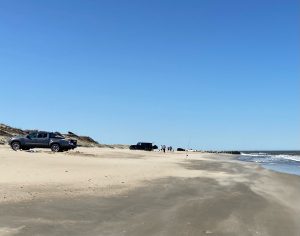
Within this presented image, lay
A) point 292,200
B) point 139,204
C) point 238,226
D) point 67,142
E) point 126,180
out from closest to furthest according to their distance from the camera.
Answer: point 238,226
point 139,204
point 292,200
point 126,180
point 67,142

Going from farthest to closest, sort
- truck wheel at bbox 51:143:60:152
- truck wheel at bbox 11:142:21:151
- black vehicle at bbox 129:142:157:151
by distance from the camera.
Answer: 1. black vehicle at bbox 129:142:157:151
2. truck wheel at bbox 51:143:60:152
3. truck wheel at bbox 11:142:21:151

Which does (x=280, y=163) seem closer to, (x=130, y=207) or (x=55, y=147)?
(x=55, y=147)

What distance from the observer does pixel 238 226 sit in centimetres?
1073

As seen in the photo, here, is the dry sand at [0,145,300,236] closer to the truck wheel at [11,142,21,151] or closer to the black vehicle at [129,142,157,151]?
the truck wheel at [11,142,21,151]

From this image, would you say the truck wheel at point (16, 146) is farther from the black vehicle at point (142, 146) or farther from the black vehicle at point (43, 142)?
the black vehicle at point (142, 146)

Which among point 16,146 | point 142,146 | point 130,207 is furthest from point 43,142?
point 142,146

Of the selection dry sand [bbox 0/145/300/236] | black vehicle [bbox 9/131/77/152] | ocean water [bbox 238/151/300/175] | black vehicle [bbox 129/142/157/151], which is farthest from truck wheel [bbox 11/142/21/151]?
black vehicle [bbox 129/142/157/151]

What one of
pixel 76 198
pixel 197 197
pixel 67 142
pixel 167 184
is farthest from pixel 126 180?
pixel 67 142

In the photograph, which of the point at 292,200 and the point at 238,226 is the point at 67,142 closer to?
the point at 292,200

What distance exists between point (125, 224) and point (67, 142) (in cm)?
3092

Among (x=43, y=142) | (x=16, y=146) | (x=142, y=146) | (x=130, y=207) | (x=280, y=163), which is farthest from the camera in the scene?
(x=142, y=146)

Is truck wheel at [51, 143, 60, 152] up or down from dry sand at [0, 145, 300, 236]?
up

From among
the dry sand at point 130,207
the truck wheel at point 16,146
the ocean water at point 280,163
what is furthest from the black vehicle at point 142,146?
the dry sand at point 130,207

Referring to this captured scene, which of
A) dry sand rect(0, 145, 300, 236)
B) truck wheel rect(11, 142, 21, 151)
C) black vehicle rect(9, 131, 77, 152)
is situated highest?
black vehicle rect(9, 131, 77, 152)
